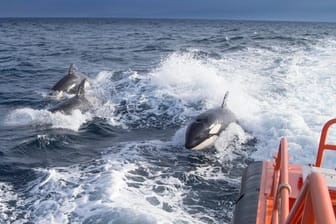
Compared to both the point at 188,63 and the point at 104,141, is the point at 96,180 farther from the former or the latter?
the point at 188,63

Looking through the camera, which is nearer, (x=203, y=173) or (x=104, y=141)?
(x=203, y=173)

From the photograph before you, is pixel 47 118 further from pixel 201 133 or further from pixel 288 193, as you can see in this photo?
pixel 288 193

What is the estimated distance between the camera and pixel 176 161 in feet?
34.1

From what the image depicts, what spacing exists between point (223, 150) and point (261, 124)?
2.44m

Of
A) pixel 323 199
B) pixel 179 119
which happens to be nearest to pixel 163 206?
pixel 323 199

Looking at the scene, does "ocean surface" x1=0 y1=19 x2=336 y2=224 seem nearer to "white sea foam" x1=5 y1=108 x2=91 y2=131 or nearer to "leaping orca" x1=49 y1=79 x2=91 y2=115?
"white sea foam" x1=5 y1=108 x2=91 y2=131

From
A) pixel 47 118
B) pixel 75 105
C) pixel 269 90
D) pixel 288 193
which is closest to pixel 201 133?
pixel 75 105

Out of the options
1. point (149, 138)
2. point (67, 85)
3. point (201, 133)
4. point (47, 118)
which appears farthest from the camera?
point (67, 85)

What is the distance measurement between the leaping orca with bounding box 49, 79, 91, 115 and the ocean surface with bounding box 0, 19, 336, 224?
239 millimetres

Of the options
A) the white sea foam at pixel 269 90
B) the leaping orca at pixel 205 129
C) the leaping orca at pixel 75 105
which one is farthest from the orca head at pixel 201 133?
the leaping orca at pixel 75 105

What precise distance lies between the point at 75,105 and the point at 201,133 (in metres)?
4.95

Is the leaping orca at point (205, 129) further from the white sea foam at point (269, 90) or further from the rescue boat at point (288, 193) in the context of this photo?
the rescue boat at point (288, 193)

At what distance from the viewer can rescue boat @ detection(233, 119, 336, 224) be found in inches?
81.7

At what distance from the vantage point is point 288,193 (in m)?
3.46
